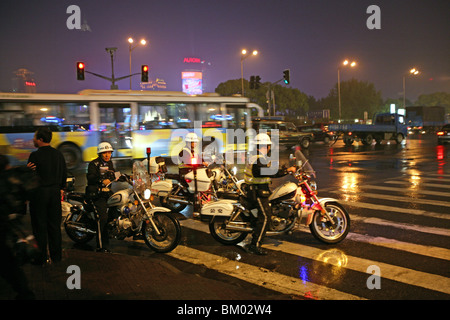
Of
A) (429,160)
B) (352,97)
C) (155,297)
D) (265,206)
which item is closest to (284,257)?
(265,206)

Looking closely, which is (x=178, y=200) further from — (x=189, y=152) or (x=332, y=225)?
(x=332, y=225)

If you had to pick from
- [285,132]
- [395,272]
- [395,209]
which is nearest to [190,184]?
[395,272]

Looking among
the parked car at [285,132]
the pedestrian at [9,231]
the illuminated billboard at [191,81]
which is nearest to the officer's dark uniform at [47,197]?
the pedestrian at [9,231]

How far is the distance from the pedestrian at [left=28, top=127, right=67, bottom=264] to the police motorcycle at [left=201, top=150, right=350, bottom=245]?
2.29m

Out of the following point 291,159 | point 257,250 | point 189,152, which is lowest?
point 257,250

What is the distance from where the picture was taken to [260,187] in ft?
20.9

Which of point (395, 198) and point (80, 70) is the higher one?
point (80, 70)

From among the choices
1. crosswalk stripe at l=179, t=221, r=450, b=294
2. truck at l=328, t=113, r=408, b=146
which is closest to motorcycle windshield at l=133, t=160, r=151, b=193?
crosswalk stripe at l=179, t=221, r=450, b=294

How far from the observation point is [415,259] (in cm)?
594

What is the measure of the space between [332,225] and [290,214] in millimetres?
747

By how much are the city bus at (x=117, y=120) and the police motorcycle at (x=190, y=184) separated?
9843mm

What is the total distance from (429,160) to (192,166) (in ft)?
51.9

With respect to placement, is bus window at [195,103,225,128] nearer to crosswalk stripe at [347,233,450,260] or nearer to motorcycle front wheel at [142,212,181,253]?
crosswalk stripe at [347,233,450,260]

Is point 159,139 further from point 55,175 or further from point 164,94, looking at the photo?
point 55,175
